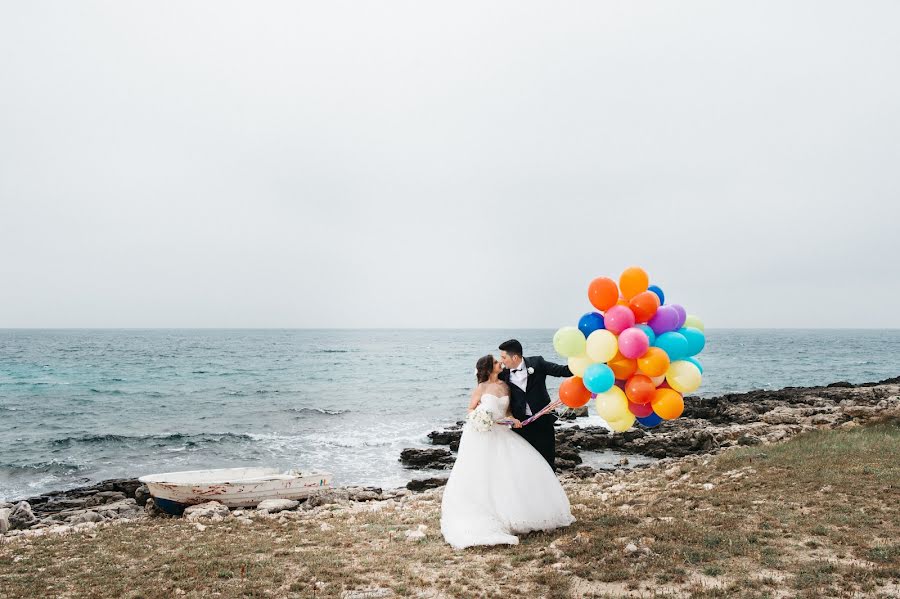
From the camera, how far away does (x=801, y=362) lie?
8269cm

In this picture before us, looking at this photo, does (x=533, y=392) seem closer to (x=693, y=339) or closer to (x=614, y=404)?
(x=614, y=404)

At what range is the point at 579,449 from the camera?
81.0 feet

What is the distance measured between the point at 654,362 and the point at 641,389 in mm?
398

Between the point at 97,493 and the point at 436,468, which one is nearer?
the point at 97,493

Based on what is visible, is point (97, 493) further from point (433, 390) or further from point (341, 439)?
point (433, 390)

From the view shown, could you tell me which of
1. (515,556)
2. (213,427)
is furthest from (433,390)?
(515,556)

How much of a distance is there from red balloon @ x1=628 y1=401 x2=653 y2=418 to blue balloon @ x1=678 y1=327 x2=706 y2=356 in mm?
913

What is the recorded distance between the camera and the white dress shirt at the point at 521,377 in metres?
8.75

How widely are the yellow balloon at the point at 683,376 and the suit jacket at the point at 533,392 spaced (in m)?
1.52

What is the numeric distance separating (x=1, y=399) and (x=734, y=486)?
4994 centimetres

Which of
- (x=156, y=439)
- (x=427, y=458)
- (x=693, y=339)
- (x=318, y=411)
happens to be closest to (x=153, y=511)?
(x=427, y=458)

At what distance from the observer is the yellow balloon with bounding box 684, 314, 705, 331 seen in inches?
330

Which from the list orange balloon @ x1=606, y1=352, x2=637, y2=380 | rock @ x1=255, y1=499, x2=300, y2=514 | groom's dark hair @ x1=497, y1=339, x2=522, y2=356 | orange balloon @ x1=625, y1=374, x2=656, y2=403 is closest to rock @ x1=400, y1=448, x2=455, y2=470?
rock @ x1=255, y1=499, x2=300, y2=514

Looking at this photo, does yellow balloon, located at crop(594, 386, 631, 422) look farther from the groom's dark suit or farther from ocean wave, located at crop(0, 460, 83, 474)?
ocean wave, located at crop(0, 460, 83, 474)
